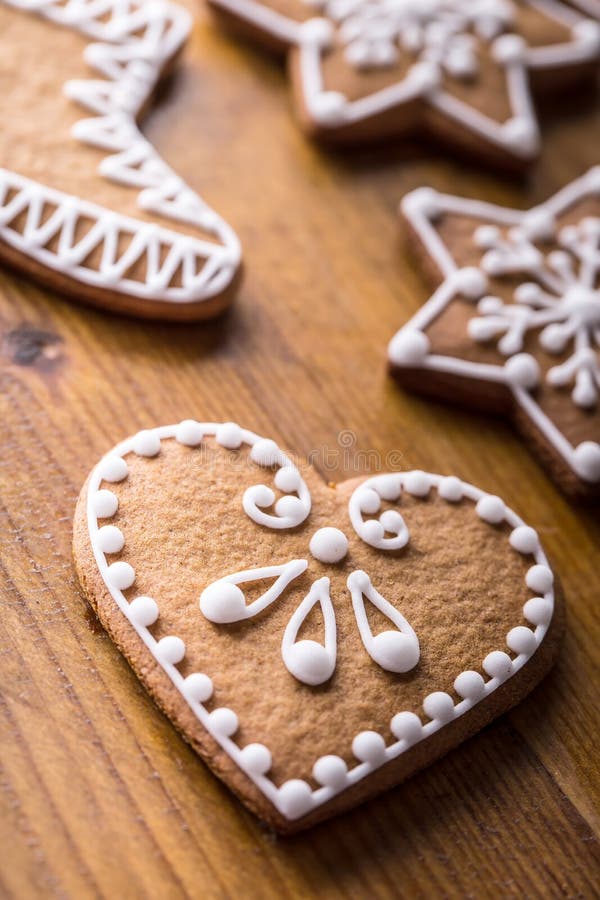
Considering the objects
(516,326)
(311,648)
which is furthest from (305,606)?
(516,326)

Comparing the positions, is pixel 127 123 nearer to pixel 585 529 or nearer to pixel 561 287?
pixel 561 287

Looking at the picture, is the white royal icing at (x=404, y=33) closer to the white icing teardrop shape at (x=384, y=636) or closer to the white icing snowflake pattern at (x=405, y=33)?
the white icing snowflake pattern at (x=405, y=33)

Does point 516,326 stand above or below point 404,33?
below

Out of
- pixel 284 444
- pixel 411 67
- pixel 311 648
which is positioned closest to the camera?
pixel 311 648

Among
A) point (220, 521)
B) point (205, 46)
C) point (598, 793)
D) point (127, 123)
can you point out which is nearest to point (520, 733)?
point (598, 793)

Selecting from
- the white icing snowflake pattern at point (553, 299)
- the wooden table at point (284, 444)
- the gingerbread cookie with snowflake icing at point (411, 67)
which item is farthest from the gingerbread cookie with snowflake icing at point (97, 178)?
the white icing snowflake pattern at point (553, 299)

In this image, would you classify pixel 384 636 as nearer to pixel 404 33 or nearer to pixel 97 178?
pixel 97 178

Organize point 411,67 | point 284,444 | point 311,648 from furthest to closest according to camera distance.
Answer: point 411,67
point 284,444
point 311,648
